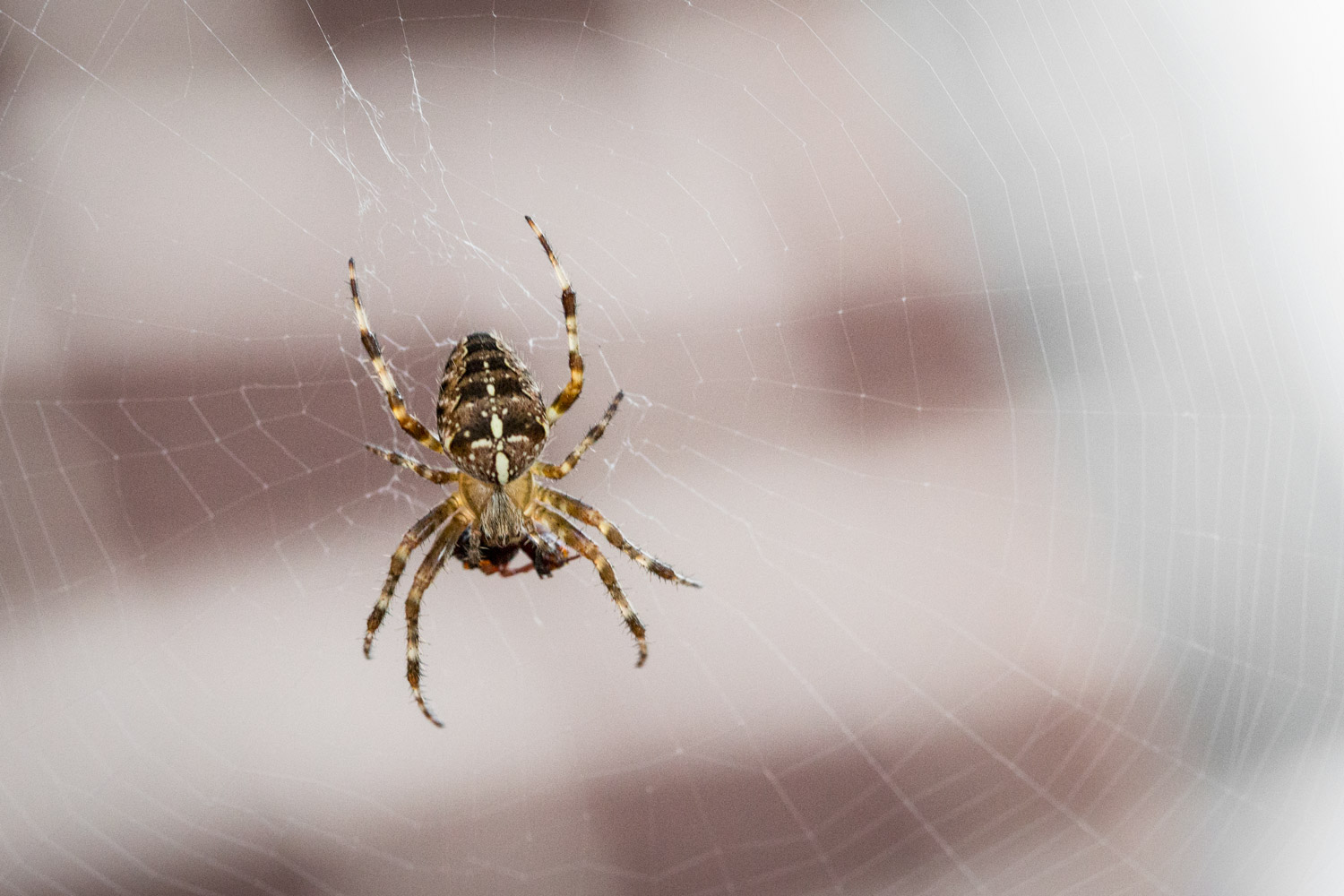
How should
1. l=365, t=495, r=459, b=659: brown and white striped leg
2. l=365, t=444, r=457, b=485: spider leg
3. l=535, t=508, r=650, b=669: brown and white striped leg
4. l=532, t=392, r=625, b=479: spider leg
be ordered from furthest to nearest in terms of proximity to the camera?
l=535, t=508, r=650, b=669: brown and white striped leg → l=365, t=495, r=459, b=659: brown and white striped leg → l=532, t=392, r=625, b=479: spider leg → l=365, t=444, r=457, b=485: spider leg

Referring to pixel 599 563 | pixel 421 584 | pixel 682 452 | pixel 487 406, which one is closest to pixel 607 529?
pixel 599 563

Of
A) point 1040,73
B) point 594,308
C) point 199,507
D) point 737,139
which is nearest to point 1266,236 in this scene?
point 1040,73

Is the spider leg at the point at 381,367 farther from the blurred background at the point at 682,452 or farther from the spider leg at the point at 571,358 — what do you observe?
the blurred background at the point at 682,452

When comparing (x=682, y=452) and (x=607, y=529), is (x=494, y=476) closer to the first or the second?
(x=607, y=529)

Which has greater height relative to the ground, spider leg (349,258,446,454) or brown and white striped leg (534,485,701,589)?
spider leg (349,258,446,454)

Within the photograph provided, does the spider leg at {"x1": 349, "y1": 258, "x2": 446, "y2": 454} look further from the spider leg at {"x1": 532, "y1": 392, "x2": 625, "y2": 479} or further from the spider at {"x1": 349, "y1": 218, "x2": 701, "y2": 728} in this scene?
the spider leg at {"x1": 532, "y1": 392, "x2": 625, "y2": 479}

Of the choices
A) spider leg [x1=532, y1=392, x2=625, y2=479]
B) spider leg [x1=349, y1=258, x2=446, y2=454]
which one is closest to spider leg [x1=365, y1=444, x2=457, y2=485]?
spider leg [x1=349, y1=258, x2=446, y2=454]

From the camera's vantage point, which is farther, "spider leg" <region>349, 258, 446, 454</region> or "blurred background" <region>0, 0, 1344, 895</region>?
"blurred background" <region>0, 0, 1344, 895</region>
